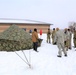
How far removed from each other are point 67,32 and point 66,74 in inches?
282

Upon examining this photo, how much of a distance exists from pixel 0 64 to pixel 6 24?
3327 centimetres

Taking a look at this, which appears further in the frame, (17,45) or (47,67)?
(17,45)

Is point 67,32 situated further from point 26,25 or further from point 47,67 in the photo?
point 26,25

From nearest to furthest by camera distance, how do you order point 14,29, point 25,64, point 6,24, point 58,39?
point 25,64
point 58,39
point 14,29
point 6,24

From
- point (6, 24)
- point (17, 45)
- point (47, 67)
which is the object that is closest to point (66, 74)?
point (47, 67)

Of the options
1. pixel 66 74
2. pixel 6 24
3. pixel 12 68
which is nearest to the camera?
pixel 66 74

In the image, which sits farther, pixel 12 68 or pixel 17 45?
pixel 17 45

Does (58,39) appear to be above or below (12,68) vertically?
above

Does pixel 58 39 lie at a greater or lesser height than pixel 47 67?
greater

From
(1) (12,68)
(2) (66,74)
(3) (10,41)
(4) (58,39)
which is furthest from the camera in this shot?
(3) (10,41)

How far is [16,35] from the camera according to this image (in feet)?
47.2

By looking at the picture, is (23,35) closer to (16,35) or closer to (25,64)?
(16,35)

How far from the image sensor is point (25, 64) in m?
9.22

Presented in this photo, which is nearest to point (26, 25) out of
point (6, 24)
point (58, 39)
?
point (6, 24)
